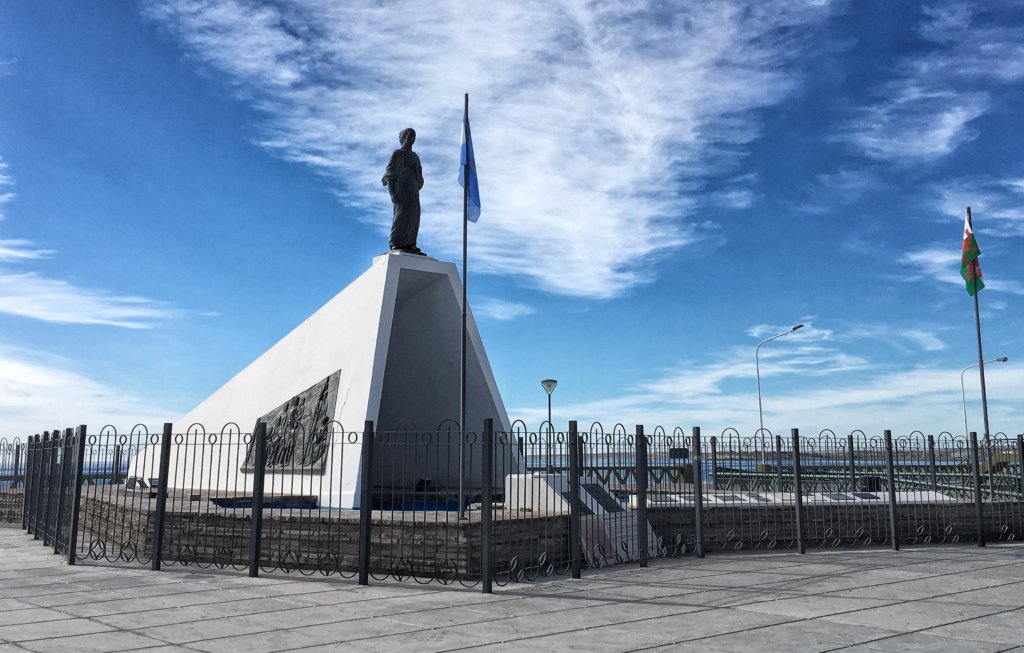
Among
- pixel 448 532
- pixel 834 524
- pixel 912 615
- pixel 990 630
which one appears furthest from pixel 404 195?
pixel 990 630

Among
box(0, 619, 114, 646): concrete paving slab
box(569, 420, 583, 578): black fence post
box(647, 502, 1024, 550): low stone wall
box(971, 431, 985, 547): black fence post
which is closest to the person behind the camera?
box(0, 619, 114, 646): concrete paving slab

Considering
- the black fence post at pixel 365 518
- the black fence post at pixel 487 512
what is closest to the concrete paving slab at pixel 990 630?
the black fence post at pixel 487 512

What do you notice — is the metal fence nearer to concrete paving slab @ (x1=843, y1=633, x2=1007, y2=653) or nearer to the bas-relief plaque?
the bas-relief plaque

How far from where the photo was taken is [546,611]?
782cm

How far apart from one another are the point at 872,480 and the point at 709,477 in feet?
16.0

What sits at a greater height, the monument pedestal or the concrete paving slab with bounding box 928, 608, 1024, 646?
the monument pedestal

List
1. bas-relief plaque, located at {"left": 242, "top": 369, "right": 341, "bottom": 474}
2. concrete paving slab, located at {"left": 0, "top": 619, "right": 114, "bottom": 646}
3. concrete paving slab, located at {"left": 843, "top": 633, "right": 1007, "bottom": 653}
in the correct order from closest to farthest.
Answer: concrete paving slab, located at {"left": 843, "top": 633, "right": 1007, "bottom": 653} < concrete paving slab, located at {"left": 0, "top": 619, "right": 114, "bottom": 646} < bas-relief plaque, located at {"left": 242, "top": 369, "right": 341, "bottom": 474}

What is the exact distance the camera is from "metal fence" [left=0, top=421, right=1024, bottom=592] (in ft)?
31.6

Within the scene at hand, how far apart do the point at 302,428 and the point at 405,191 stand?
235 inches

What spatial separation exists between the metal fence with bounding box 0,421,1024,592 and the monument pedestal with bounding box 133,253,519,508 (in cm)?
23

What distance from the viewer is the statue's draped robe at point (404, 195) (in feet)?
60.8

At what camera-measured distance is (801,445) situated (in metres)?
13.1

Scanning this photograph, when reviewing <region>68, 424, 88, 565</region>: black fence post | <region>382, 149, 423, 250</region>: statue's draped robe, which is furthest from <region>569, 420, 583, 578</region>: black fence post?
<region>382, 149, 423, 250</region>: statue's draped robe

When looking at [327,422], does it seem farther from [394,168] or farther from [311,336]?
[394,168]
